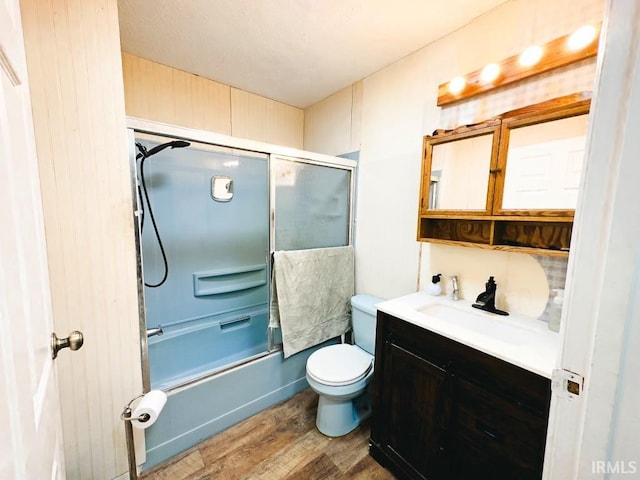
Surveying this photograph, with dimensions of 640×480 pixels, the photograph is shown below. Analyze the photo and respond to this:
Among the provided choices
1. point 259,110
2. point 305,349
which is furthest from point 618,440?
point 259,110

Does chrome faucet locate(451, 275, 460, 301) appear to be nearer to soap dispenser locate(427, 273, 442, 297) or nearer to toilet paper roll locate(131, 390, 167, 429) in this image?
soap dispenser locate(427, 273, 442, 297)

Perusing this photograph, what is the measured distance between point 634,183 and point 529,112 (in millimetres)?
966

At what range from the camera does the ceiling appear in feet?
4.36

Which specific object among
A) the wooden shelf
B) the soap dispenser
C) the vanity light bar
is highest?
the vanity light bar

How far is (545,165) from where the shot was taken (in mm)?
1179

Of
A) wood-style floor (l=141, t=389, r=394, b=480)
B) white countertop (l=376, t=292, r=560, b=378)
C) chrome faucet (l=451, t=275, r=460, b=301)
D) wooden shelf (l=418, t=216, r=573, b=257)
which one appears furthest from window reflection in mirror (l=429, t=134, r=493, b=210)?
wood-style floor (l=141, t=389, r=394, b=480)

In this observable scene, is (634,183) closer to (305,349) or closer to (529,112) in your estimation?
(529,112)

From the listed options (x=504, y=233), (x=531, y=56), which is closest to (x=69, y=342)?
(x=504, y=233)

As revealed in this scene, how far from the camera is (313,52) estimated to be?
170 centimetres

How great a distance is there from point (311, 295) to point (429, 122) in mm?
1379

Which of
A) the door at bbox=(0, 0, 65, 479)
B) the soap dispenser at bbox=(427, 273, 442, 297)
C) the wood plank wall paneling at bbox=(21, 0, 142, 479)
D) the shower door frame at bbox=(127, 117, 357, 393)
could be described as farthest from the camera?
the soap dispenser at bbox=(427, 273, 442, 297)

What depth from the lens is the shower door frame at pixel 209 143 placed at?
48.9 inches

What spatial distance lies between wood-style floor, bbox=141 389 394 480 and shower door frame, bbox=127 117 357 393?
1.31 ft

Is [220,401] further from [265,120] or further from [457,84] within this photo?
[457,84]
